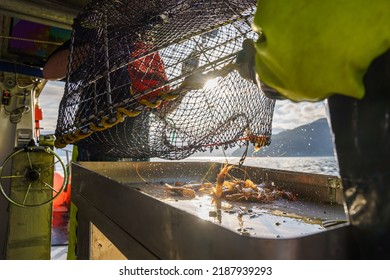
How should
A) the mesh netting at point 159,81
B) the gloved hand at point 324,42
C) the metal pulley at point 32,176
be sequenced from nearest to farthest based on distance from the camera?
the gloved hand at point 324,42
the mesh netting at point 159,81
the metal pulley at point 32,176

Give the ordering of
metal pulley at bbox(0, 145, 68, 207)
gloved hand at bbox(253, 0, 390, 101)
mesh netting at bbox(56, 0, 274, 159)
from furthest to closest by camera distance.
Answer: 1. metal pulley at bbox(0, 145, 68, 207)
2. mesh netting at bbox(56, 0, 274, 159)
3. gloved hand at bbox(253, 0, 390, 101)

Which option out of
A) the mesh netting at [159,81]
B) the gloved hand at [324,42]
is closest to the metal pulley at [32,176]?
the mesh netting at [159,81]

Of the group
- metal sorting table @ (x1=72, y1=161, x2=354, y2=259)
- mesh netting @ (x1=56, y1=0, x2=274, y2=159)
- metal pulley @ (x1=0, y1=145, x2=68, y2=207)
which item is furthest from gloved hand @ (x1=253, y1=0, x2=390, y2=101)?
metal pulley @ (x1=0, y1=145, x2=68, y2=207)

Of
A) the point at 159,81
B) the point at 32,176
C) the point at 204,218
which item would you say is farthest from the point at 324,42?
the point at 32,176

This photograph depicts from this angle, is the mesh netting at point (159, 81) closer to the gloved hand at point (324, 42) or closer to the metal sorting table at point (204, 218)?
the metal sorting table at point (204, 218)

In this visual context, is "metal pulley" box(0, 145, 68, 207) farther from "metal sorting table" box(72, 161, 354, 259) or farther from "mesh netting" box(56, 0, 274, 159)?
"mesh netting" box(56, 0, 274, 159)

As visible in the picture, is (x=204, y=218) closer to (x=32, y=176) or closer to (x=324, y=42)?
(x=324, y=42)

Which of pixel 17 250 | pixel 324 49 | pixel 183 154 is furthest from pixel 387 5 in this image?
pixel 17 250
